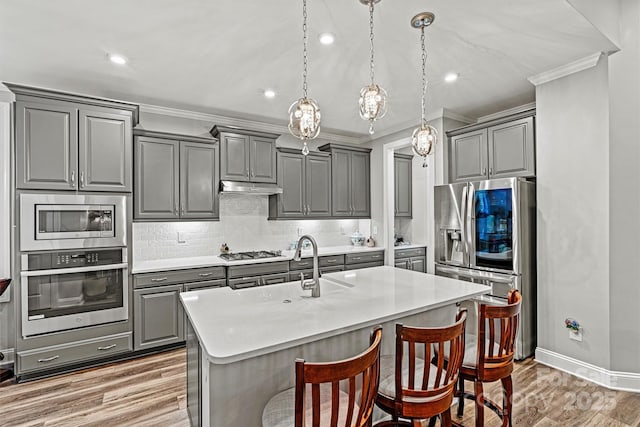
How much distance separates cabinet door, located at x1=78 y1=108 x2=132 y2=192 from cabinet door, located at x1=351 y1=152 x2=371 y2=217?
314cm

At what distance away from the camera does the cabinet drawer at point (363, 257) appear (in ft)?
15.7

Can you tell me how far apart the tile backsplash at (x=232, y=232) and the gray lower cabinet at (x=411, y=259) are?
715mm

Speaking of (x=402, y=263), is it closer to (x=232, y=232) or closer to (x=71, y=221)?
(x=232, y=232)

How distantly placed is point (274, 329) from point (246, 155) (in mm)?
3063

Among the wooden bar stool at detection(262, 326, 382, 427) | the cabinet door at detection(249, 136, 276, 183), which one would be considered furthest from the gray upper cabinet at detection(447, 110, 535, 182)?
the wooden bar stool at detection(262, 326, 382, 427)

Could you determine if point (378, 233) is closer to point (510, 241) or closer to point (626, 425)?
point (510, 241)

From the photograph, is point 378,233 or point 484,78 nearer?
point 484,78

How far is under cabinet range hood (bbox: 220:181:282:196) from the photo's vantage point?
4.09 metres

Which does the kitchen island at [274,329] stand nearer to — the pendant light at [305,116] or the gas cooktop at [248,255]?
the pendant light at [305,116]

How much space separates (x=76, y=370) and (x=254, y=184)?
263 centimetres

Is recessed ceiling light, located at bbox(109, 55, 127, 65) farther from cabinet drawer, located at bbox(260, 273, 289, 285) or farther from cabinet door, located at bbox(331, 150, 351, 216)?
cabinet door, located at bbox(331, 150, 351, 216)

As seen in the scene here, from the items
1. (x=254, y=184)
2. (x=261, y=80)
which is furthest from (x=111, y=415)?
(x=261, y=80)

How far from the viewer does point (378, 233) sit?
17.4 ft

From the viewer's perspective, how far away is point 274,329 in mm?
1596
